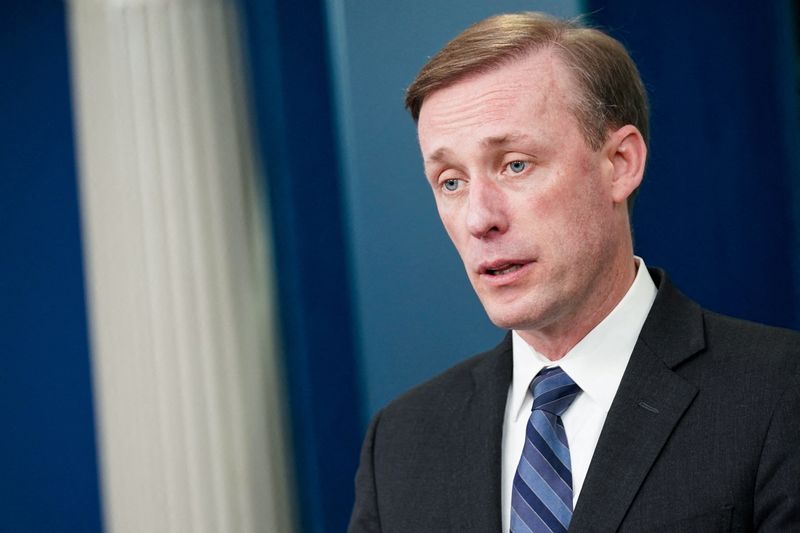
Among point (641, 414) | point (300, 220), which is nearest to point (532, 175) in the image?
point (641, 414)

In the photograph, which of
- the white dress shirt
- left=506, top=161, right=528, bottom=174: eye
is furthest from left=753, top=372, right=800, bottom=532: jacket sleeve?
left=506, top=161, right=528, bottom=174: eye

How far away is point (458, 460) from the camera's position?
65.4 inches

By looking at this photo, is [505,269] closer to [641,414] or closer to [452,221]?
[452,221]

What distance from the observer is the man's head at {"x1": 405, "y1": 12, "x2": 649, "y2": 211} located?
1.61 m

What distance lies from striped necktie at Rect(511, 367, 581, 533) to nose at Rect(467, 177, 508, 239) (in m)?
0.25

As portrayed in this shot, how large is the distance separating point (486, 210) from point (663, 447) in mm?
420

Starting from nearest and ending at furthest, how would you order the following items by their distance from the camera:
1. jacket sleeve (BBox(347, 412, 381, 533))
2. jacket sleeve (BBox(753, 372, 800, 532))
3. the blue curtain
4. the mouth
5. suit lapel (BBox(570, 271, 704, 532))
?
jacket sleeve (BBox(753, 372, 800, 532)) < suit lapel (BBox(570, 271, 704, 532)) < the mouth < jacket sleeve (BBox(347, 412, 381, 533)) < the blue curtain

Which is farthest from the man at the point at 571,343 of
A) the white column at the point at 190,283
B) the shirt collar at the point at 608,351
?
the white column at the point at 190,283

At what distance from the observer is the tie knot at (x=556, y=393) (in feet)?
5.20

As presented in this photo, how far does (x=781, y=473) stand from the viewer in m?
1.37

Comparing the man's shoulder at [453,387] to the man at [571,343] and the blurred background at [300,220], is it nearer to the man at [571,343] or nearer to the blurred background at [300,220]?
the man at [571,343]

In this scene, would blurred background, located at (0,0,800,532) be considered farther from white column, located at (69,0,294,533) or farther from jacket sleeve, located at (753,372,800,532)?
jacket sleeve, located at (753,372,800,532)

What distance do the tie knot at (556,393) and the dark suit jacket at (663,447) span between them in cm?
9

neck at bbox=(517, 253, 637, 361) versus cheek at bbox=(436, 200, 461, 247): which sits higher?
cheek at bbox=(436, 200, 461, 247)
